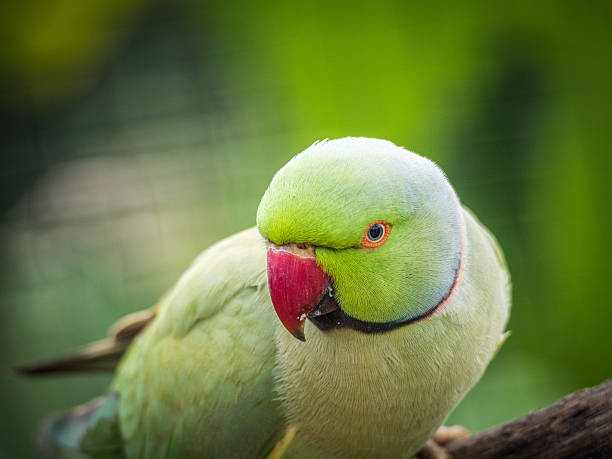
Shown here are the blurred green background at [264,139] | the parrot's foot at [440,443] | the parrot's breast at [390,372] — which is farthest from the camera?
the blurred green background at [264,139]

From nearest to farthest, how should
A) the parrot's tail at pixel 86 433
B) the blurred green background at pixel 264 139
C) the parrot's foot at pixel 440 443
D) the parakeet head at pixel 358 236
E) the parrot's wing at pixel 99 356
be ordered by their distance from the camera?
the parakeet head at pixel 358 236 < the parrot's foot at pixel 440 443 < the parrot's tail at pixel 86 433 < the parrot's wing at pixel 99 356 < the blurred green background at pixel 264 139

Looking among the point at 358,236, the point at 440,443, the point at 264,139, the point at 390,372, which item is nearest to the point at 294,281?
the point at 358,236

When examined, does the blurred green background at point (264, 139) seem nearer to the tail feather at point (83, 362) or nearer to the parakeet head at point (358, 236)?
the tail feather at point (83, 362)

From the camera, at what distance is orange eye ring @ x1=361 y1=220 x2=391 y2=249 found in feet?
4.15

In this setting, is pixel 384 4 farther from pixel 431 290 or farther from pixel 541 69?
pixel 431 290

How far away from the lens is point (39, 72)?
4434 millimetres

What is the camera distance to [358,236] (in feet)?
→ 4.09

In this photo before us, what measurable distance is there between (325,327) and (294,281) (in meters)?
0.19

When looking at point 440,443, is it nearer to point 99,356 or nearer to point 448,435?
point 448,435

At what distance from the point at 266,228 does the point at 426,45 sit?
2694 mm

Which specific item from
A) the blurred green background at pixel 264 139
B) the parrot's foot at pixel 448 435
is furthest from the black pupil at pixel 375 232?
→ the blurred green background at pixel 264 139

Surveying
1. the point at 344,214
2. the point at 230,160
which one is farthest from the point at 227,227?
the point at 344,214

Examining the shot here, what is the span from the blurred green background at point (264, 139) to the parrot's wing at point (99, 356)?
43.5 inches

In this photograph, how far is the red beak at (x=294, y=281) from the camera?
1293 millimetres
